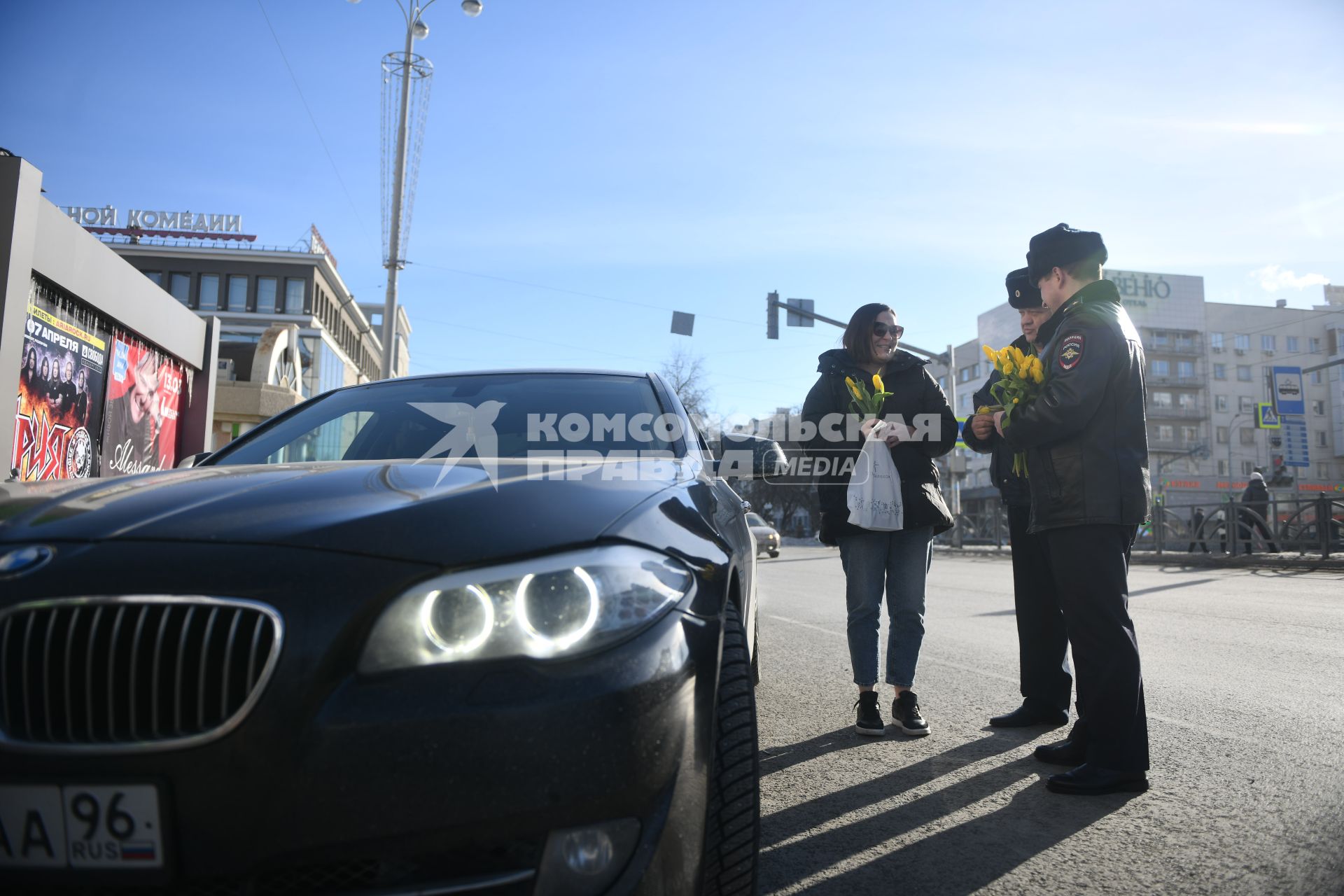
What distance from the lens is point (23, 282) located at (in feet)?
26.6

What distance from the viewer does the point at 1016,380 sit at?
11.5 ft

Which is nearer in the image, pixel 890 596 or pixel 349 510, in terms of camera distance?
pixel 349 510

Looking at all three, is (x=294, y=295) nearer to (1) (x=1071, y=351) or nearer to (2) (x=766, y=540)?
(2) (x=766, y=540)

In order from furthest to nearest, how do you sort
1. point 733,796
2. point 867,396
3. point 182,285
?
point 182,285 < point 867,396 < point 733,796

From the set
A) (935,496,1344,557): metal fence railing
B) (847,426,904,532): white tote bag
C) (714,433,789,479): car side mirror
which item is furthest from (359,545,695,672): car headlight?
(935,496,1344,557): metal fence railing

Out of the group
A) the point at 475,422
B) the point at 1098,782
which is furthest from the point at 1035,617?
the point at 475,422

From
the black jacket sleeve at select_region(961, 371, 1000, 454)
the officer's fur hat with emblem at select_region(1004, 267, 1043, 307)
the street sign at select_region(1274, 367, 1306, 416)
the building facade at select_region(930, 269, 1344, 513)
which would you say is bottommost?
the black jacket sleeve at select_region(961, 371, 1000, 454)

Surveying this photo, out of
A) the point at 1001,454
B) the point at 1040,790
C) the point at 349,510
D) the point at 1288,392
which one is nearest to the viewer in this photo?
the point at 349,510

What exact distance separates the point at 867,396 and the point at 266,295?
72.6 m

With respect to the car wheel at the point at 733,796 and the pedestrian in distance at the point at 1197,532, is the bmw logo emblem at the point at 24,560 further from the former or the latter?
the pedestrian in distance at the point at 1197,532

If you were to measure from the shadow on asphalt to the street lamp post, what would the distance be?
16.5 m

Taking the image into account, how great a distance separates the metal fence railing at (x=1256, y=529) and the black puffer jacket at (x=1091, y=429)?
12.3 metres

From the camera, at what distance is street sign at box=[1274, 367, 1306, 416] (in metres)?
26.5

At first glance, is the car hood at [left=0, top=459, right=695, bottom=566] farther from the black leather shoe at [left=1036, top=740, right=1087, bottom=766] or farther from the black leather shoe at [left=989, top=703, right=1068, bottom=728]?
the black leather shoe at [left=989, top=703, right=1068, bottom=728]
